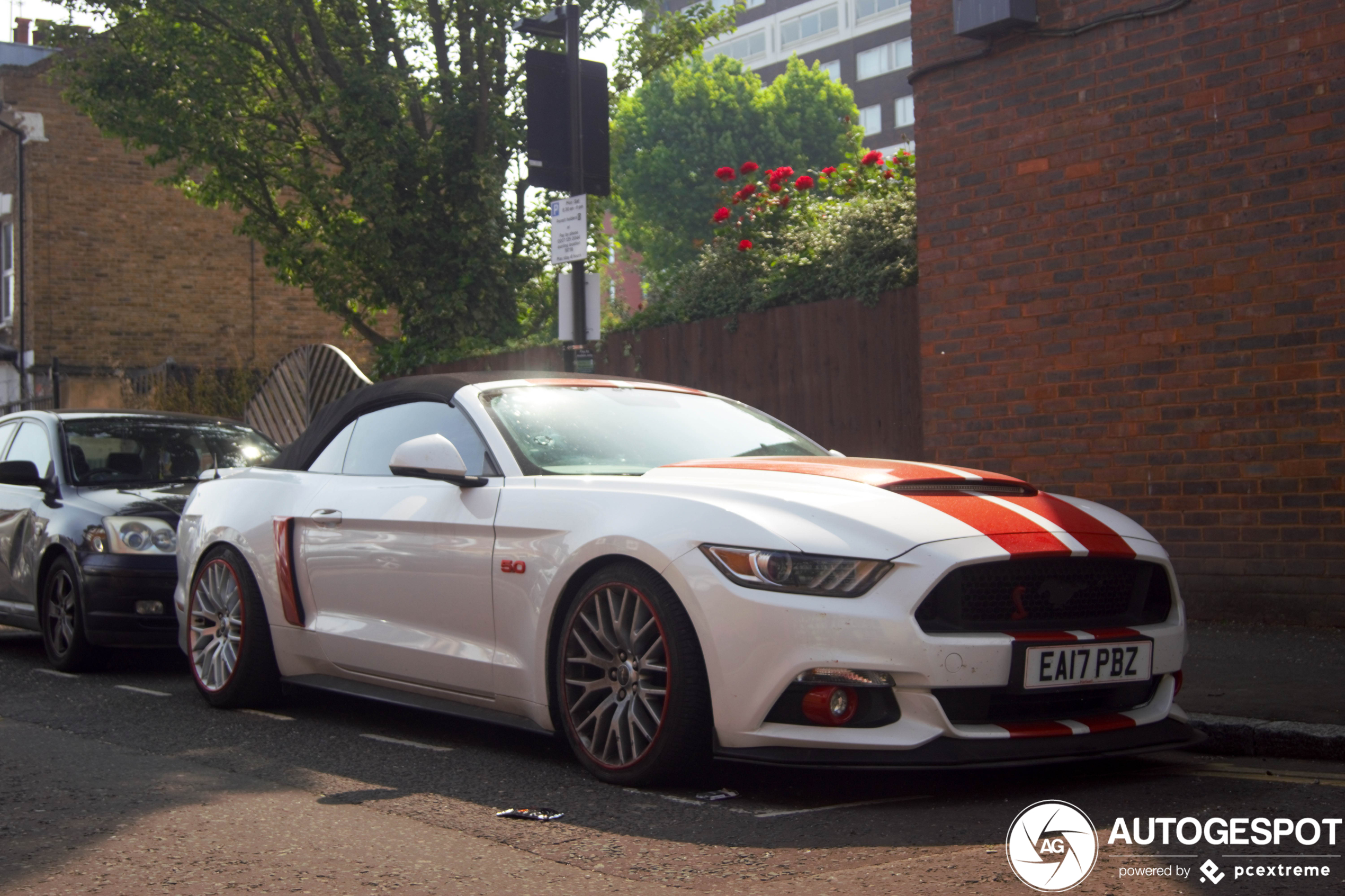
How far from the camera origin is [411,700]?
5527mm

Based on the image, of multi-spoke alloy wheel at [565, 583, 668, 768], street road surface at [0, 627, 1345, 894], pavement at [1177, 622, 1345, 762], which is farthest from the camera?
pavement at [1177, 622, 1345, 762]

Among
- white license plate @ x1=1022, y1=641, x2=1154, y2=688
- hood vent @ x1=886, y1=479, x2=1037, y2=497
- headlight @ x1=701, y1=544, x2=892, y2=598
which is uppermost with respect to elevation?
hood vent @ x1=886, y1=479, x2=1037, y2=497

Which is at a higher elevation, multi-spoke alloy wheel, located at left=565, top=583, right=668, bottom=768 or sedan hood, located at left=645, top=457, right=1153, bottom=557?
sedan hood, located at left=645, top=457, right=1153, bottom=557

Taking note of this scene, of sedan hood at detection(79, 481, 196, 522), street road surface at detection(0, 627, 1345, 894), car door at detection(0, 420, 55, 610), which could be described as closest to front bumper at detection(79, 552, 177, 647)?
sedan hood at detection(79, 481, 196, 522)

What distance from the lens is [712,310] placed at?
38.3ft

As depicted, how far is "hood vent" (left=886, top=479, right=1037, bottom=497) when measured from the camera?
4676 mm

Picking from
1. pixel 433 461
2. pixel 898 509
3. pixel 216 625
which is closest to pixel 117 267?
pixel 216 625

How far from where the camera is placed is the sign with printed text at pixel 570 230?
9.85 metres

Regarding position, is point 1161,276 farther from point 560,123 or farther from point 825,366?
point 560,123

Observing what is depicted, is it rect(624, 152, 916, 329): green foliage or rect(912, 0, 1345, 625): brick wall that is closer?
rect(912, 0, 1345, 625): brick wall

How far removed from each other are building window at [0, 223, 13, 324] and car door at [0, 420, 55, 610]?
1990 cm

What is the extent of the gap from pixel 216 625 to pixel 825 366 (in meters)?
5.23

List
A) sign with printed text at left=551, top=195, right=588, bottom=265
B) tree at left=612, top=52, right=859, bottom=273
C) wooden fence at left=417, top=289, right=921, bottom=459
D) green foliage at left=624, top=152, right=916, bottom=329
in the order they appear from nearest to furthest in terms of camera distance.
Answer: sign with printed text at left=551, top=195, right=588, bottom=265 → wooden fence at left=417, top=289, right=921, bottom=459 → green foliage at left=624, top=152, right=916, bottom=329 → tree at left=612, top=52, right=859, bottom=273

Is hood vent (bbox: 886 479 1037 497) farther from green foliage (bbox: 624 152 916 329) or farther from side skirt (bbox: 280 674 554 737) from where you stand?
green foliage (bbox: 624 152 916 329)
